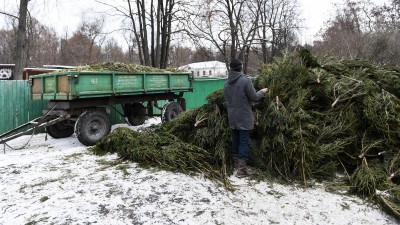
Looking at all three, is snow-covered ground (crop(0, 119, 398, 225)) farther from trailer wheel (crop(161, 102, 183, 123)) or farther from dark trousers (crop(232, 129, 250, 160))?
Answer: trailer wheel (crop(161, 102, 183, 123))

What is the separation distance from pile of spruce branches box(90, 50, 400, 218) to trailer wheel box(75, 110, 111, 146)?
1.45 meters

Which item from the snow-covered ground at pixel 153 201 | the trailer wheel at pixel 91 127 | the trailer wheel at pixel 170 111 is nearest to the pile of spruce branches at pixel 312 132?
the snow-covered ground at pixel 153 201

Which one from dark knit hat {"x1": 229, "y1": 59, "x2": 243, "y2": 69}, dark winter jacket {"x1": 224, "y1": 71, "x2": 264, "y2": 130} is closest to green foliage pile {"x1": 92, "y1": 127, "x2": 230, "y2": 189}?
dark winter jacket {"x1": 224, "y1": 71, "x2": 264, "y2": 130}

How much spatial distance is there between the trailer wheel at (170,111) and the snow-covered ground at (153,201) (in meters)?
3.98

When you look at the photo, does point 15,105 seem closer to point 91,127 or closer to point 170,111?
point 91,127

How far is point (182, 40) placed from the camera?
17.1m

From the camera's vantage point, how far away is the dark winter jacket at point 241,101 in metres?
4.01

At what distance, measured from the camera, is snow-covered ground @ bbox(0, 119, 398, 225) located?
2.74m

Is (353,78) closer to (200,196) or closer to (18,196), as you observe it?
(200,196)

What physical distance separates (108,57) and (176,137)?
51162mm

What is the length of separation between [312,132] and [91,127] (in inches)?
201

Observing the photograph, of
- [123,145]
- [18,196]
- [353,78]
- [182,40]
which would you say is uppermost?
[182,40]

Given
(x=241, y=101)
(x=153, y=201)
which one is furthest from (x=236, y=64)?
(x=153, y=201)

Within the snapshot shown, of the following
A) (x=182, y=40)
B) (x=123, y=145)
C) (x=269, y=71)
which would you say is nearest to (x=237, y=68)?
(x=269, y=71)
